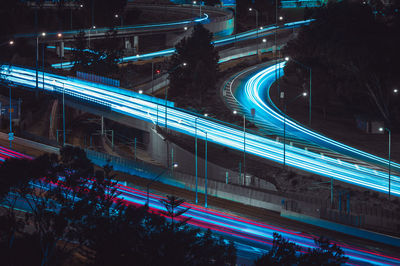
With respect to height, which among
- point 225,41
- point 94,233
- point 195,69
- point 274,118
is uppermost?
point 225,41

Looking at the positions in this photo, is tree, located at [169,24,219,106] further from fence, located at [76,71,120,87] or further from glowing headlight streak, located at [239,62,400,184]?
fence, located at [76,71,120,87]

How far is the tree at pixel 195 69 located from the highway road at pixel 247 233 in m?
40.8

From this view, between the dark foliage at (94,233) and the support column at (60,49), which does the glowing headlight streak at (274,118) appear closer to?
the dark foliage at (94,233)

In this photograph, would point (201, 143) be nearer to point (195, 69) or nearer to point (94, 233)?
point (195, 69)

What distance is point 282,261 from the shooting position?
25.3 meters

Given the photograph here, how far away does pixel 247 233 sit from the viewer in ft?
132

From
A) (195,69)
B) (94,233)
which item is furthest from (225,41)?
(94,233)

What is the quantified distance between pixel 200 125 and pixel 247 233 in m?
31.1

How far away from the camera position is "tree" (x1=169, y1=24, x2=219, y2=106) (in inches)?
3465

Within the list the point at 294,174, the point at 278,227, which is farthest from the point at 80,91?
the point at 278,227

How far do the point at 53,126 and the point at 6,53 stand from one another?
40804 millimetres

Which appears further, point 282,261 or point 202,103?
point 202,103

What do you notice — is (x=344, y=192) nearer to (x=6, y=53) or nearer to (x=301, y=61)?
(x=301, y=61)

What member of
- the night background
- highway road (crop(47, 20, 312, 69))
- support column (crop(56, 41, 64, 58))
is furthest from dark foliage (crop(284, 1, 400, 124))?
support column (crop(56, 41, 64, 58))
